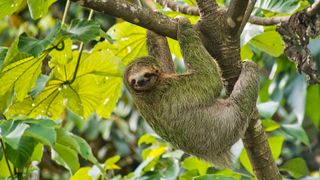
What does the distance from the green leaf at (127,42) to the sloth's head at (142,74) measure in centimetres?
24

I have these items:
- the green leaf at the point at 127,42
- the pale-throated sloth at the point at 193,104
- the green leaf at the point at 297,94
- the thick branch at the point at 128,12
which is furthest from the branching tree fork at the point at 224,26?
the green leaf at the point at 297,94

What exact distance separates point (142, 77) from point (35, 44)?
1.19 m

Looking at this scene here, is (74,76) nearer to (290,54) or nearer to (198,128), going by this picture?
(198,128)

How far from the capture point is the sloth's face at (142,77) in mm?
4320

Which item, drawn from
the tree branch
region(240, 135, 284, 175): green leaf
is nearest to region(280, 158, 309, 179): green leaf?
region(240, 135, 284, 175): green leaf

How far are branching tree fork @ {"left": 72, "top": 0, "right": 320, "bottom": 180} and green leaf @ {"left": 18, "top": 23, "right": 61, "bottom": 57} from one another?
0.24 metres

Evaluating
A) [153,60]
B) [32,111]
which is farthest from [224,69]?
[32,111]

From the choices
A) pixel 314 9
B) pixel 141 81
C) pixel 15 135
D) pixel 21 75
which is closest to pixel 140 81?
pixel 141 81

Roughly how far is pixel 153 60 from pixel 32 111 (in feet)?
2.98

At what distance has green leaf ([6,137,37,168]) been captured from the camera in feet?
10.4

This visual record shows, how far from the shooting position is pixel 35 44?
3.31m

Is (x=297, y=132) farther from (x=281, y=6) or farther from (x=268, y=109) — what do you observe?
(x=281, y=6)

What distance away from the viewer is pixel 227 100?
4398 mm

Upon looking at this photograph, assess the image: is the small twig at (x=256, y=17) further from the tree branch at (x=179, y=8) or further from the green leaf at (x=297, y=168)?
the green leaf at (x=297, y=168)
